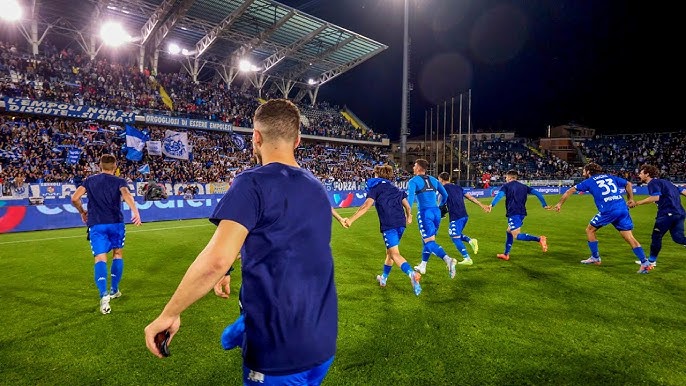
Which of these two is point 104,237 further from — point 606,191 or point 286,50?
point 286,50

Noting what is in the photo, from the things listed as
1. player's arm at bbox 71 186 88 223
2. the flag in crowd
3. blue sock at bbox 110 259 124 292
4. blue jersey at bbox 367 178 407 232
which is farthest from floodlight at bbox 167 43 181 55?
blue jersey at bbox 367 178 407 232

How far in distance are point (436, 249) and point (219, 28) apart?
3187 cm

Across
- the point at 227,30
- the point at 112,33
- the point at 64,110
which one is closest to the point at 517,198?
the point at 64,110

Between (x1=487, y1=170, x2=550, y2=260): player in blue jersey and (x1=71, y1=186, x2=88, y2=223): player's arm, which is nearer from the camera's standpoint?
(x1=71, y1=186, x2=88, y2=223): player's arm

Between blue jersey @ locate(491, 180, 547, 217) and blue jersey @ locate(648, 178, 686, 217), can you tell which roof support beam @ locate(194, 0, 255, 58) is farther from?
blue jersey @ locate(648, 178, 686, 217)

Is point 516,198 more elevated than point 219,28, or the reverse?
point 219,28

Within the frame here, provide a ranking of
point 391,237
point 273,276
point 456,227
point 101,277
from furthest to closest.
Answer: point 456,227
point 391,237
point 101,277
point 273,276

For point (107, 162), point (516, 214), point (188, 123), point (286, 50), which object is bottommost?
point (516, 214)

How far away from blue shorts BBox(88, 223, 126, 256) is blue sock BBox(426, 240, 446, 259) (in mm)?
5407

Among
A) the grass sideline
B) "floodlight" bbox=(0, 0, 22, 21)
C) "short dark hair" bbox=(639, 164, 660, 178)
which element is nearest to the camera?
the grass sideline

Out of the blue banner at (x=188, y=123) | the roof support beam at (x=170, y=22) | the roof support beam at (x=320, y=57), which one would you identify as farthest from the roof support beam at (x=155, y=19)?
the roof support beam at (x=320, y=57)

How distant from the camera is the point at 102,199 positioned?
5324 mm

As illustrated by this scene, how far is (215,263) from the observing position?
4.60 ft

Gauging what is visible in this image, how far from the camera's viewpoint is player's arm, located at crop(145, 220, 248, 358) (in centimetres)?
140
